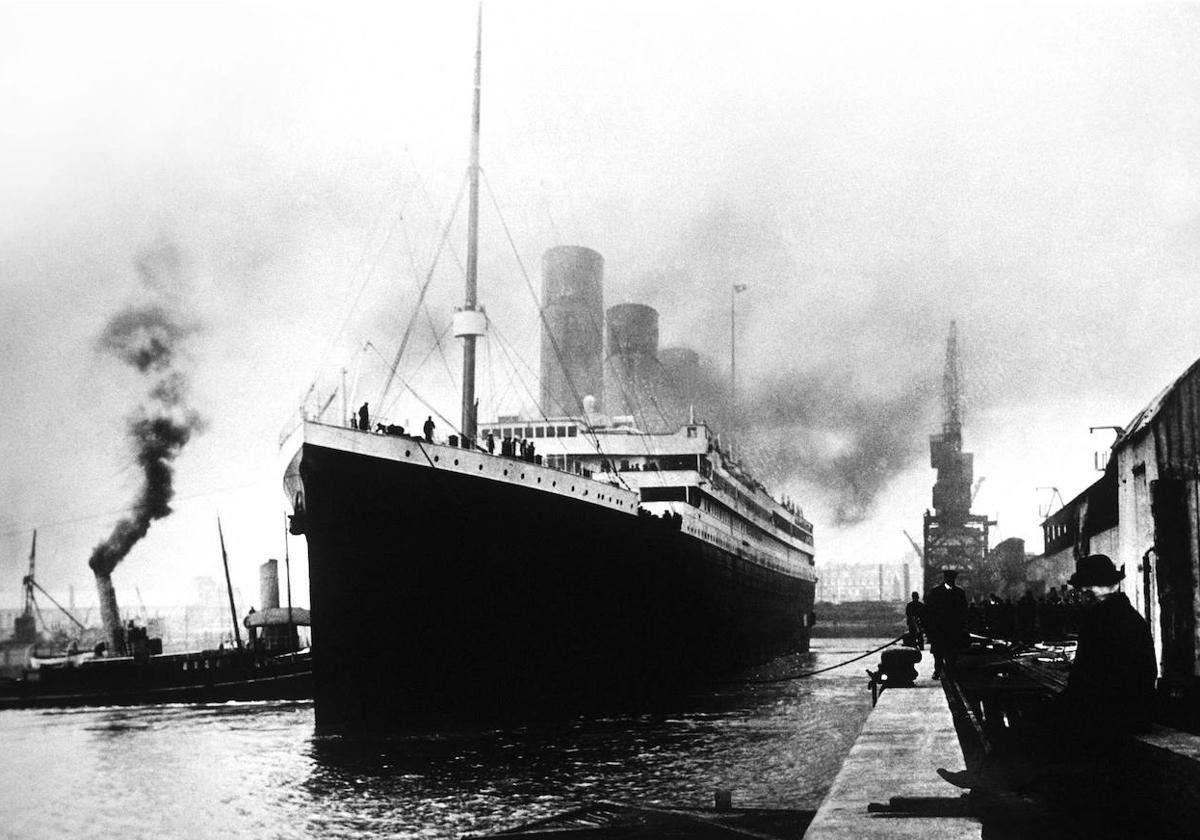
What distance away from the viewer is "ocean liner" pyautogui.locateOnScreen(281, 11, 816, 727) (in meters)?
16.9

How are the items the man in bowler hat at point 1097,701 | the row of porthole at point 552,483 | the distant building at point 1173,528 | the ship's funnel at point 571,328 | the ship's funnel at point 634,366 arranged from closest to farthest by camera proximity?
the man in bowler hat at point 1097,701
the distant building at point 1173,528
the row of porthole at point 552,483
the ship's funnel at point 571,328
the ship's funnel at point 634,366

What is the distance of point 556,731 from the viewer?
17.2m

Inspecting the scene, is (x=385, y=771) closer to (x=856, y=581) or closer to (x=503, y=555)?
(x=503, y=555)

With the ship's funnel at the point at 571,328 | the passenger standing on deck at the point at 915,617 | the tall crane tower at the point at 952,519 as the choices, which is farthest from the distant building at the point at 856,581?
the passenger standing on deck at the point at 915,617

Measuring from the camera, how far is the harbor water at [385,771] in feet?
37.0

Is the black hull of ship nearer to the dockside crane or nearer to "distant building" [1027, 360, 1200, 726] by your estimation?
the dockside crane

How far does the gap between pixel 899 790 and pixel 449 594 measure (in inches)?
523

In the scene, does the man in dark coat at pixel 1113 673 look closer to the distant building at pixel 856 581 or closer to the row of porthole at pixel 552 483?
the row of porthole at pixel 552 483

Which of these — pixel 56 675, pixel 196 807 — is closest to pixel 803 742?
pixel 196 807

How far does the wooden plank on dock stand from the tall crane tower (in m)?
63.3

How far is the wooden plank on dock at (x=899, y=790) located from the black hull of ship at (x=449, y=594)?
10808 millimetres

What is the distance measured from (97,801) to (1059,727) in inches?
517

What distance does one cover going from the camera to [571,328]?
28.2m

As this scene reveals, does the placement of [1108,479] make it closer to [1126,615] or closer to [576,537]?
[576,537]
